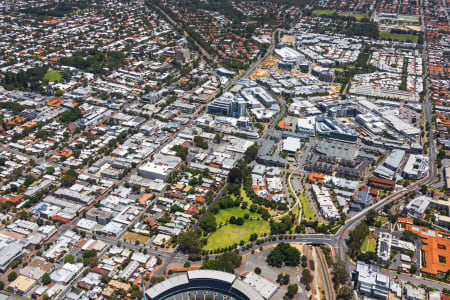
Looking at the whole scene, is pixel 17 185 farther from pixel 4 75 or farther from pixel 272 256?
pixel 4 75

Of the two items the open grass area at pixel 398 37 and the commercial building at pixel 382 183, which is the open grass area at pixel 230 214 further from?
the open grass area at pixel 398 37

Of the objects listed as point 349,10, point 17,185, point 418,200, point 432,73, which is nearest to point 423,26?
point 349,10

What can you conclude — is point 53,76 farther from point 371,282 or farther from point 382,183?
point 371,282

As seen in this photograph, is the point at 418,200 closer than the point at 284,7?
Yes

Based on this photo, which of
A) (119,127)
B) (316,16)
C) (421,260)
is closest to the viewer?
(421,260)

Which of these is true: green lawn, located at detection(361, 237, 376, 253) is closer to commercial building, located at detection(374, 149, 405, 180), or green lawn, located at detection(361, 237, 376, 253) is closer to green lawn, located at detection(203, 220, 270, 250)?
green lawn, located at detection(203, 220, 270, 250)

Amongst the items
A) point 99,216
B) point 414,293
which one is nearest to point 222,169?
point 99,216

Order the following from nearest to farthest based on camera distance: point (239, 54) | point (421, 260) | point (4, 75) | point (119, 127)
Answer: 1. point (421, 260)
2. point (119, 127)
3. point (4, 75)
4. point (239, 54)
